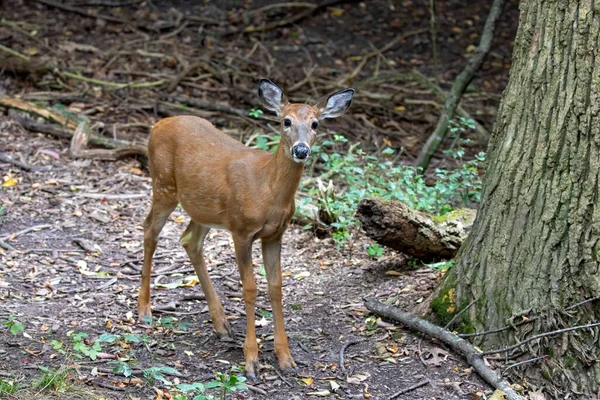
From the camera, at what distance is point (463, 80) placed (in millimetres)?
9438

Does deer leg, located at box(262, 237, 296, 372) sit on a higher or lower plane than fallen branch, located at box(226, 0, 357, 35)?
lower

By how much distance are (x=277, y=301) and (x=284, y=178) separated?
2.82 ft

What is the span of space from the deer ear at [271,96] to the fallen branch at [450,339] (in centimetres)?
161

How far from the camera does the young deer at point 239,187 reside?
5.69 m

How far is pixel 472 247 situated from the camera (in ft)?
19.4

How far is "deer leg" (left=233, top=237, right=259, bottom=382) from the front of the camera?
5672mm

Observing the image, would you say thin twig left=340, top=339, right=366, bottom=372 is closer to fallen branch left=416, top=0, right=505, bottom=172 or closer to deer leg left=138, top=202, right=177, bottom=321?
deer leg left=138, top=202, right=177, bottom=321

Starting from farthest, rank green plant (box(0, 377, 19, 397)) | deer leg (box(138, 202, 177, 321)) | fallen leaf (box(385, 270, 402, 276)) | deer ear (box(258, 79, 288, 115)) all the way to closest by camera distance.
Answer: fallen leaf (box(385, 270, 402, 276))
deer leg (box(138, 202, 177, 321))
deer ear (box(258, 79, 288, 115))
green plant (box(0, 377, 19, 397))

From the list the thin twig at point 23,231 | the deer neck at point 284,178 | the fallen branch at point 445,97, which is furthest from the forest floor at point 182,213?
the deer neck at point 284,178

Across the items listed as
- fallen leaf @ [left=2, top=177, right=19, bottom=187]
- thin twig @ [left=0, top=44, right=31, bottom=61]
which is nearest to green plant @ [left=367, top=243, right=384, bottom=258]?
fallen leaf @ [left=2, top=177, right=19, bottom=187]

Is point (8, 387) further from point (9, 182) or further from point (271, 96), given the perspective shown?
point (9, 182)

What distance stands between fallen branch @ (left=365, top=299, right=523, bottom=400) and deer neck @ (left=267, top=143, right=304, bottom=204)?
120cm

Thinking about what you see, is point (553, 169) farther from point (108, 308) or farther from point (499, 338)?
point (108, 308)

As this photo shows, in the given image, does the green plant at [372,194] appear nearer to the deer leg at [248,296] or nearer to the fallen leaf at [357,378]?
the deer leg at [248,296]
